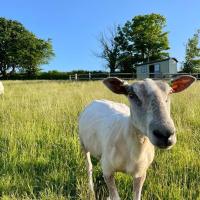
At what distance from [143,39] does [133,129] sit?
6776 centimetres

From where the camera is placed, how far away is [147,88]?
3188 mm

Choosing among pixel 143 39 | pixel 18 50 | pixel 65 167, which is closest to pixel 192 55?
pixel 143 39

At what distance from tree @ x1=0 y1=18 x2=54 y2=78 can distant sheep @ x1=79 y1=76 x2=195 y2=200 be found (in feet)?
232

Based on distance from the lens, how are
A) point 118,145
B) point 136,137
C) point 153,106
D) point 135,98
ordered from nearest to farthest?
point 153,106, point 135,98, point 136,137, point 118,145

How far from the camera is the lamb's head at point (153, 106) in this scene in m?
2.75

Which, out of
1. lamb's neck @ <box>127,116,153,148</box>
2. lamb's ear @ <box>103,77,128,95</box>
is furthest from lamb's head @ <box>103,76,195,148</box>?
lamb's neck @ <box>127,116,153,148</box>

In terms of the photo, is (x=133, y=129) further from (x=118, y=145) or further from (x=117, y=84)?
(x=117, y=84)

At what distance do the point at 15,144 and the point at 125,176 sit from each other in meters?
1.93

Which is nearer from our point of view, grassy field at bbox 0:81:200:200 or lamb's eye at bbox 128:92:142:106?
lamb's eye at bbox 128:92:142:106

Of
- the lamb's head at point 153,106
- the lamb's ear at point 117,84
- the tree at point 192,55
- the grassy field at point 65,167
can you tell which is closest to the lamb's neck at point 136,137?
the lamb's head at point 153,106

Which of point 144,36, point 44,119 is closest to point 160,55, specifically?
point 144,36

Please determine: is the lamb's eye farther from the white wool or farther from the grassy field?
the grassy field

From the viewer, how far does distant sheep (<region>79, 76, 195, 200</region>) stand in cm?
284

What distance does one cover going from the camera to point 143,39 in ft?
229
